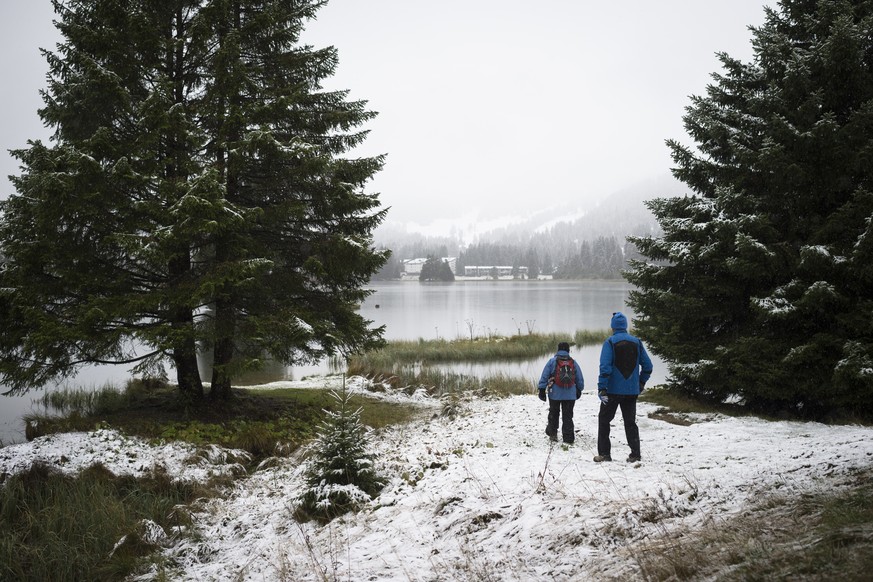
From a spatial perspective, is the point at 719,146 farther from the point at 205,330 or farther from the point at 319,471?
the point at 205,330

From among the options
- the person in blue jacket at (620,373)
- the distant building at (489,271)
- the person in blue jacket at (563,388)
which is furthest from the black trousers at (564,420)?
the distant building at (489,271)

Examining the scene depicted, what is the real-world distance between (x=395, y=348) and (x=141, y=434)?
1510 cm

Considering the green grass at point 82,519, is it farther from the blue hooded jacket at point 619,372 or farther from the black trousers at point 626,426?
the blue hooded jacket at point 619,372

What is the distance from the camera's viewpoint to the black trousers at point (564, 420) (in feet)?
24.0

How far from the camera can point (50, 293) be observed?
7.84m

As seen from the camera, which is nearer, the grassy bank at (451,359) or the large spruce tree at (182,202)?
the large spruce tree at (182,202)

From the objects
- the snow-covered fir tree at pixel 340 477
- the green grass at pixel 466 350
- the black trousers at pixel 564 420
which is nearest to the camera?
the snow-covered fir tree at pixel 340 477

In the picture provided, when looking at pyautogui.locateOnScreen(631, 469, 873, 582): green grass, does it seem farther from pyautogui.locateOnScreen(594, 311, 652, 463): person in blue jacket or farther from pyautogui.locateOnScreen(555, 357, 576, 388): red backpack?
pyautogui.locateOnScreen(555, 357, 576, 388): red backpack

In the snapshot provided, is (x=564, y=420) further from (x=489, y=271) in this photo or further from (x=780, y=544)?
(x=489, y=271)

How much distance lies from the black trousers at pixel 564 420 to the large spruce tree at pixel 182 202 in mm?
4341

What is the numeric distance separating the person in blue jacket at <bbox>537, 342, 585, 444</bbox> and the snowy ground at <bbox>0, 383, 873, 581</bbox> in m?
0.33

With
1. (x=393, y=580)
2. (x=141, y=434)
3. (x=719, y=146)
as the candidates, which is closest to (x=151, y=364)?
(x=141, y=434)

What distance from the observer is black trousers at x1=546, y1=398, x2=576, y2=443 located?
24.0 ft

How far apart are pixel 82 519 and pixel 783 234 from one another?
12.0m
